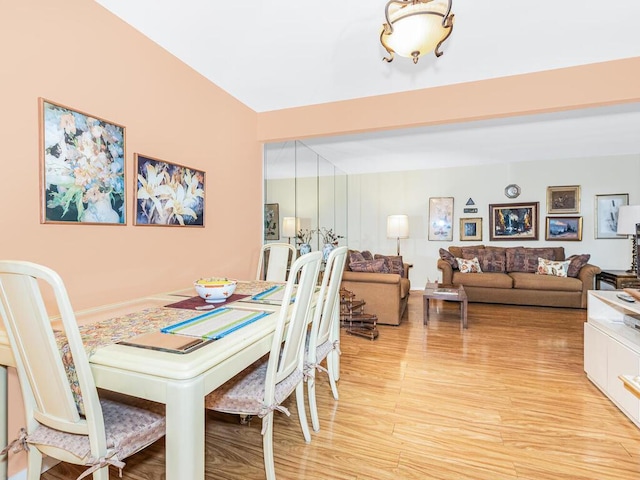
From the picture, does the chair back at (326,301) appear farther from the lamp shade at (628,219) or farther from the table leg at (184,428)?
the lamp shade at (628,219)

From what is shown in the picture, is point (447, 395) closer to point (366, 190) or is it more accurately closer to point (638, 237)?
point (638, 237)

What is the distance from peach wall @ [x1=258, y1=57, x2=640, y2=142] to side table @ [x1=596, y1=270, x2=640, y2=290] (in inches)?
133

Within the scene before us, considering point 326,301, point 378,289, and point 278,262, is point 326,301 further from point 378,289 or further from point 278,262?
point 378,289

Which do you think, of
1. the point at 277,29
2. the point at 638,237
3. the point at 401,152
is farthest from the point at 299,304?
the point at 401,152

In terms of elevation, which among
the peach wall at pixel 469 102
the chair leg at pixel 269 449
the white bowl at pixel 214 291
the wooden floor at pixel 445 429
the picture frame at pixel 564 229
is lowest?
the wooden floor at pixel 445 429

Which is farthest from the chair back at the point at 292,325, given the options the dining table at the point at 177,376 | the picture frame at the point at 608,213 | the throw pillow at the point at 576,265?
the picture frame at the point at 608,213

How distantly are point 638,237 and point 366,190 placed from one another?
15.2ft

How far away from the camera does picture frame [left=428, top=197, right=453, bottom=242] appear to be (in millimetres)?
6287

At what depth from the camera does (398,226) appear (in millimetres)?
6047

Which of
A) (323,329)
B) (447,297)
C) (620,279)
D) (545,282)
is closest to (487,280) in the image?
(545,282)

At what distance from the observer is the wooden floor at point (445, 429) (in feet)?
5.23

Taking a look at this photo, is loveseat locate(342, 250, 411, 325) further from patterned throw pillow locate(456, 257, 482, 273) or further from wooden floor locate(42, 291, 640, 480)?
patterned throw pillow locate(456, 257, 482, 273)

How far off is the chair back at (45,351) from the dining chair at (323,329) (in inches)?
39.7

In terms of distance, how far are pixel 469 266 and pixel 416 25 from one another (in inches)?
183
